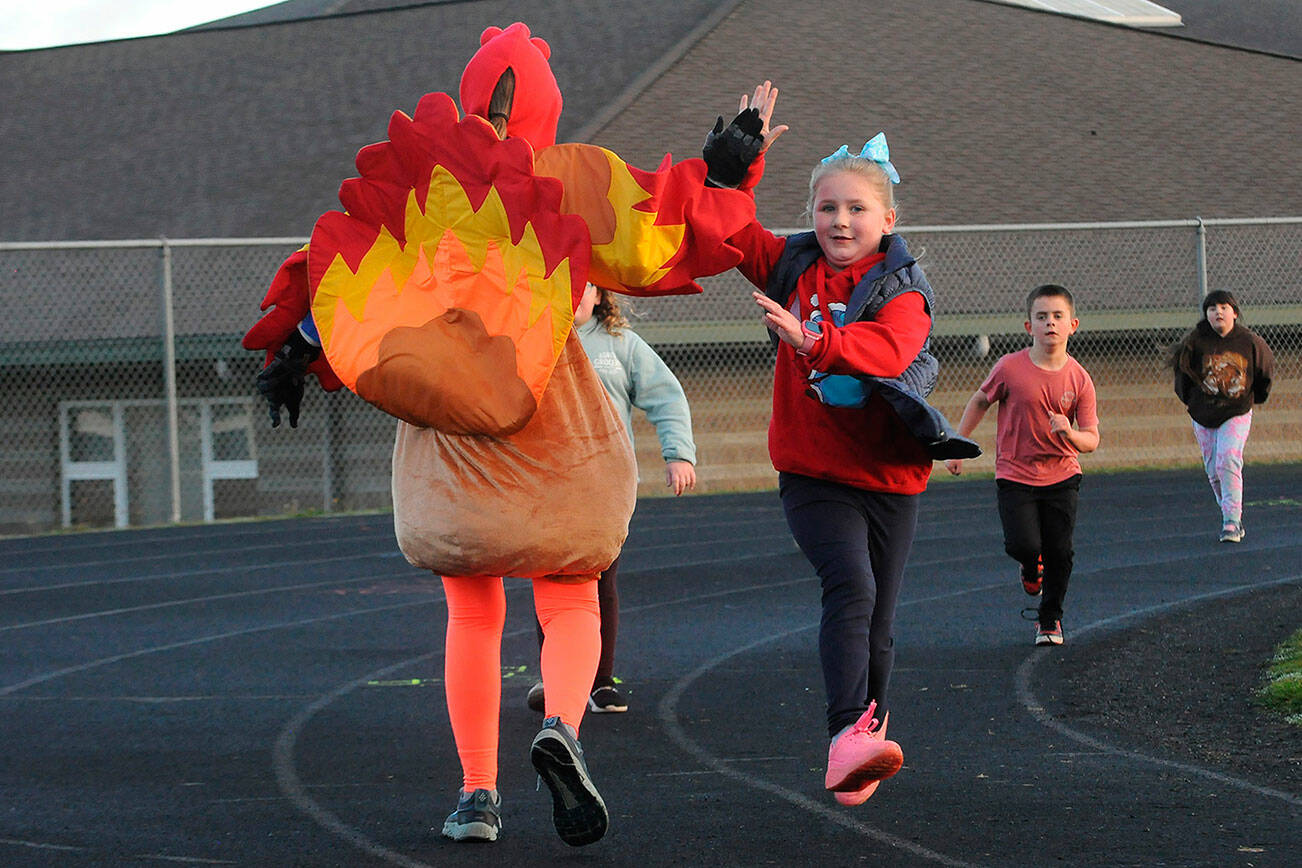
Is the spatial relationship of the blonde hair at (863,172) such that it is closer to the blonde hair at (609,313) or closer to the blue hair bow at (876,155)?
the blue hair bow at (876,155)

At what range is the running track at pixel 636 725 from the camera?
15.2 ft

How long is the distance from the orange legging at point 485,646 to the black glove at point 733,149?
1.16 m

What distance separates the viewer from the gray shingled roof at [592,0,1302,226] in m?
21.4

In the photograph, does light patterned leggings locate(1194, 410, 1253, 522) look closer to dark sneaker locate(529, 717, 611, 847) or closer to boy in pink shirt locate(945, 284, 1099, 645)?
boy in pink shirt locate(945, 284, 1099, 645)

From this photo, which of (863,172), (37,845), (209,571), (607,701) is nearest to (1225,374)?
(607,701)

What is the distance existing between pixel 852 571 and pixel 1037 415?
12.5 ft

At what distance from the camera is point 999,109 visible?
23.3 metres

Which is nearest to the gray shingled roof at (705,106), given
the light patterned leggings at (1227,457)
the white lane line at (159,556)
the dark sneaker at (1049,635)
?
the white lane line at (159,556)

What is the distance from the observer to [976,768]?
554 centimetres

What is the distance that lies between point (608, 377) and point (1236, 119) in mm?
19894

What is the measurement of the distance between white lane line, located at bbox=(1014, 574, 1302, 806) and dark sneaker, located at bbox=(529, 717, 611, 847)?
7.31ft

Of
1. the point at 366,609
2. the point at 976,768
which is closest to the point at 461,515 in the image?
the point at 976,768

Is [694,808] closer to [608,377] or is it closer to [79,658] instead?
[608,377]

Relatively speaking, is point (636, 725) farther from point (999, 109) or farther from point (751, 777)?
point (999, 109)
